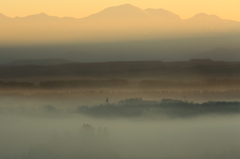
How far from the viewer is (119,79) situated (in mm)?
2291

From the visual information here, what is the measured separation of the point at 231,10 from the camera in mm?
2346

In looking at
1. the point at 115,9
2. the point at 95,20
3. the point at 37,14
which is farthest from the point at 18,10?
the point at 115,9

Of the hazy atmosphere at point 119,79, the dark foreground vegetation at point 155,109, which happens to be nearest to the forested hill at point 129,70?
the hazy atmosphere at point 119,79

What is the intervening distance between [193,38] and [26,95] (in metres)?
1.37

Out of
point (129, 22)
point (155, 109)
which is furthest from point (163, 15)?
point (155, 109)

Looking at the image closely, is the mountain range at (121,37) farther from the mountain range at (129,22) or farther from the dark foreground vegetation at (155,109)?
the dark foreground vegetation at (155,109)

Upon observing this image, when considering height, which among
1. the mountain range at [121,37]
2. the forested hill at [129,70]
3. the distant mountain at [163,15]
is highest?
the distant mountain at [163,15]

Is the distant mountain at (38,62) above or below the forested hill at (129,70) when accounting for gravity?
above

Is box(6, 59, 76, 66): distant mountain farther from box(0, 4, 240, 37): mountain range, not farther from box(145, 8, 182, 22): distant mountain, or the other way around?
box(145, 8, 182, 22): distant mountain

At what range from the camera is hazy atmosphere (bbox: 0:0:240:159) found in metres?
2.27

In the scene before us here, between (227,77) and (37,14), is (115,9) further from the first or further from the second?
(227,77)

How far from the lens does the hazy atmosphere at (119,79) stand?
7.45ft

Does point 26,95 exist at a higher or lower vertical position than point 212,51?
lower

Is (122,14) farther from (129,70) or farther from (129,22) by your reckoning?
(129,70)
